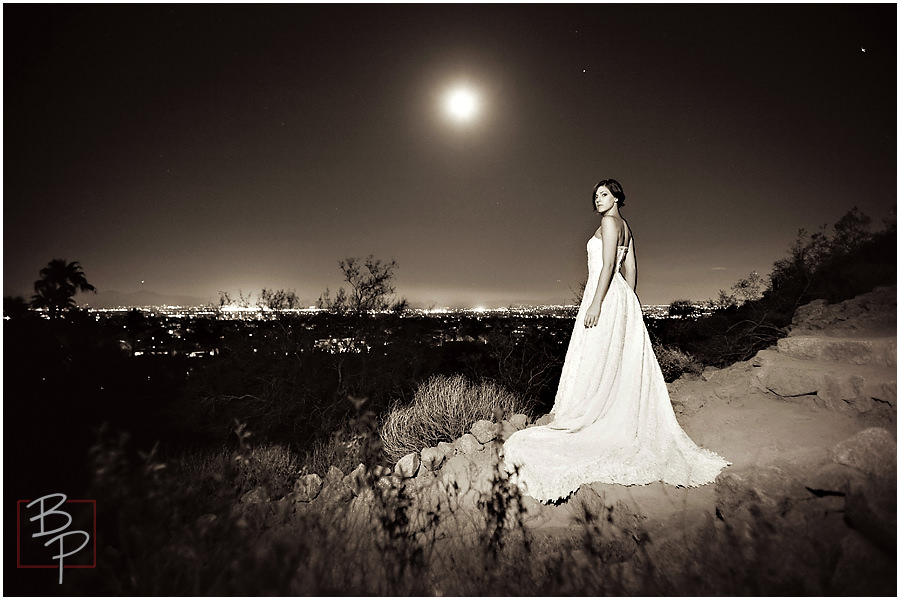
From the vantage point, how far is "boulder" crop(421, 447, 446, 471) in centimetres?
478

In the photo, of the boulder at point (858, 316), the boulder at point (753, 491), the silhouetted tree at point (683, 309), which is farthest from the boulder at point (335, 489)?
the silhouetted tree at point (683, 309)

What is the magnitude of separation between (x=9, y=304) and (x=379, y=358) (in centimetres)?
2023

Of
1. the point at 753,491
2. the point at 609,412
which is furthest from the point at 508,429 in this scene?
the point at 753,491

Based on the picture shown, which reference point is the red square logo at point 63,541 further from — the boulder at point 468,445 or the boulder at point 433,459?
the boulder at point 468,445

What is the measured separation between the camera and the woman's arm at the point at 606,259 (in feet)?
11.6

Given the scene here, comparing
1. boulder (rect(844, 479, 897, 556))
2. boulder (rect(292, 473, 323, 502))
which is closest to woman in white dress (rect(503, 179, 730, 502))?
boulder (rect(844, 479, 897, 556))

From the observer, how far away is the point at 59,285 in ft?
100

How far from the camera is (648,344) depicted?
3.73 meters

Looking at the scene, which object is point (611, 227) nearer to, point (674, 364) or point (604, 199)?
point (604, 199)

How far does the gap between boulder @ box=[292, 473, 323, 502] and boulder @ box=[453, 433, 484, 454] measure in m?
1.73

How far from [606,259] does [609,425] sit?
1.42 meters

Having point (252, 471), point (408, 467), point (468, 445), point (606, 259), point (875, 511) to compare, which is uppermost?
point (606, 259)

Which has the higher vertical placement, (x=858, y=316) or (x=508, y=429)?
(x=858, y=316)

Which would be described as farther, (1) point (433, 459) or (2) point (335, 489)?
(1) point (433, 459)
